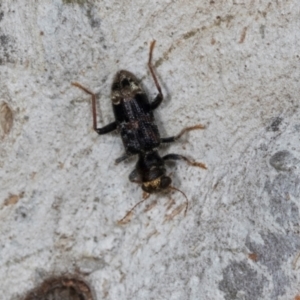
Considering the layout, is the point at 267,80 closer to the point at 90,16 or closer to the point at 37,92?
A: the point at 90,16

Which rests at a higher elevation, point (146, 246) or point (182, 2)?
point (182, 2)

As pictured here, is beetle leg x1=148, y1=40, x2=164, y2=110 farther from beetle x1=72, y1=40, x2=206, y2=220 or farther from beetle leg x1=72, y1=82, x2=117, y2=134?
beetle leg x1=72, y1=82, x2=117, y2=134

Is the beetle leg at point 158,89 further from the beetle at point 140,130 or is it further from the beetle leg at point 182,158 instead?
the beetle leg at point 182,158

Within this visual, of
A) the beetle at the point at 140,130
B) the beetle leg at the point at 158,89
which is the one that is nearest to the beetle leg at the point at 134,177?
the beetle at the point at 140,130

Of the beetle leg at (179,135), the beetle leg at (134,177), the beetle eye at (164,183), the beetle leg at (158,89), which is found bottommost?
the beetle eye at (164,183)

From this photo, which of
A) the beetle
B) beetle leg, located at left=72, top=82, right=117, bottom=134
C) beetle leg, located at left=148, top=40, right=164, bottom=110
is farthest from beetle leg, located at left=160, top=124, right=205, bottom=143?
beetle leg, located at left=72, top=82, right=117, bottom=134

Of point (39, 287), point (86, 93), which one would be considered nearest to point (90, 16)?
point (86, 93)
